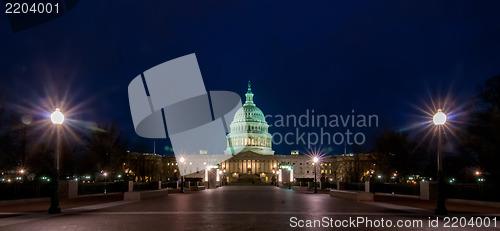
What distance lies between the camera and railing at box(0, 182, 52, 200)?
2744 centimetres

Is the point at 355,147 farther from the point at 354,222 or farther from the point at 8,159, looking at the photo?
the point at 354,222

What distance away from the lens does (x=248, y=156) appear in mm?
179250

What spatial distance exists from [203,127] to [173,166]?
21.3m

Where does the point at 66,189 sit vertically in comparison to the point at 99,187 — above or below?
above

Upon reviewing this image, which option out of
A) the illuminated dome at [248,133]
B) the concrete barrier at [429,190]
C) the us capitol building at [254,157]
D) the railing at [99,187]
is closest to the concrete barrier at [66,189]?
the railing at [99,187]

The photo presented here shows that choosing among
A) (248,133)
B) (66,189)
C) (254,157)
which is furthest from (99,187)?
(248,133)

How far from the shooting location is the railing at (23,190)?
27.4 metres

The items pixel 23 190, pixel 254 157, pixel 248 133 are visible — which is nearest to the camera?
pixel 23 190

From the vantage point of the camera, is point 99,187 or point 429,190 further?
point 99,187

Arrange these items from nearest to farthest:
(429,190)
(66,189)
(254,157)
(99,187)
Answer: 1. (66,189)
2. (429,190)
3. (99,187)
4. (254,157)

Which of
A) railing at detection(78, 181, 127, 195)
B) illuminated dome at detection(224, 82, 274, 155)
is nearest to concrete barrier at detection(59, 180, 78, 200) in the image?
railing at detection(78, 181, 127, 195)

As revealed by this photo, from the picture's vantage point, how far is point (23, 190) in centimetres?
2919

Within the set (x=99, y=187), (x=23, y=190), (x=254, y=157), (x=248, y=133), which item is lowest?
(x=99, y=187)

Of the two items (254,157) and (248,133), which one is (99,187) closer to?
(254,157)
